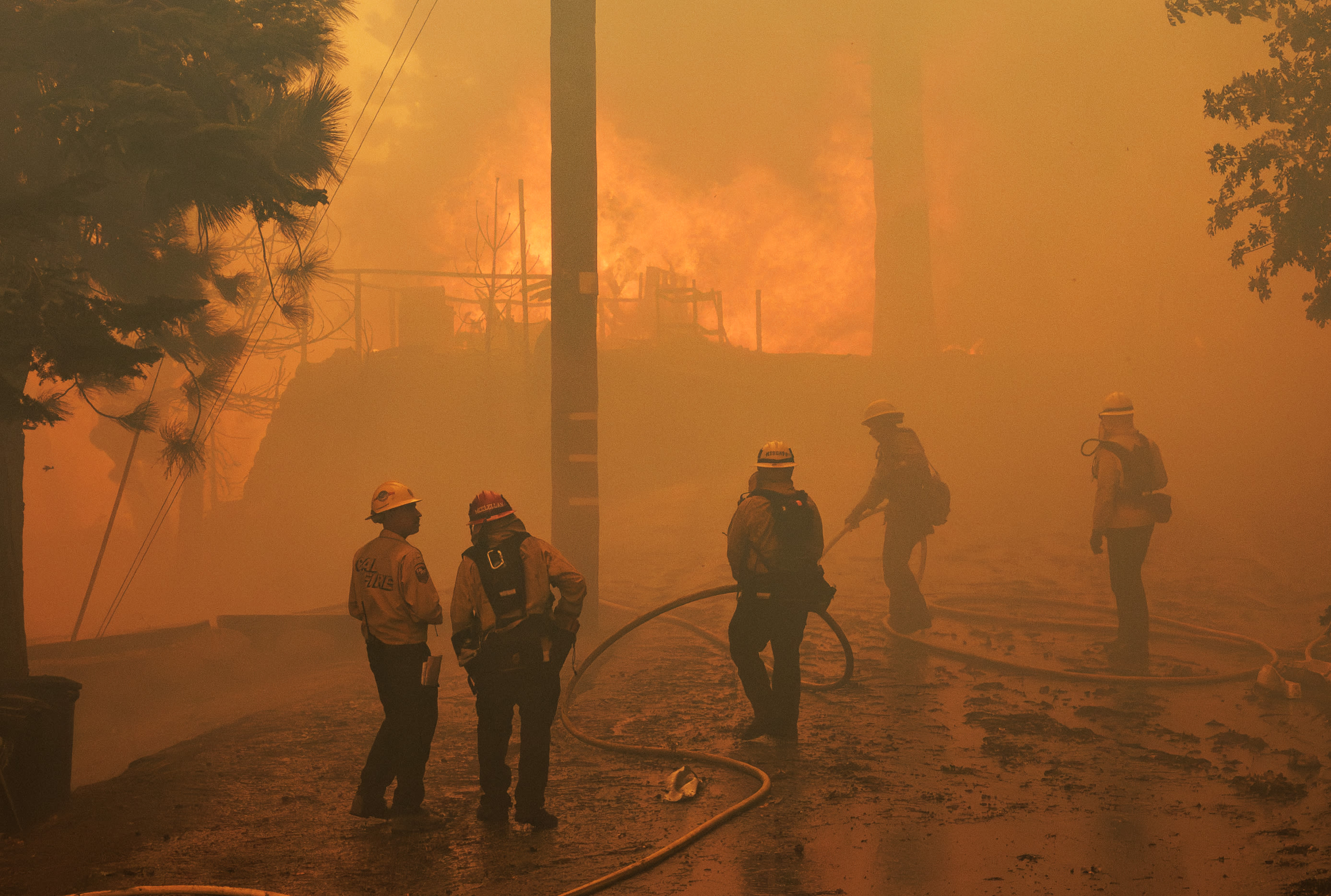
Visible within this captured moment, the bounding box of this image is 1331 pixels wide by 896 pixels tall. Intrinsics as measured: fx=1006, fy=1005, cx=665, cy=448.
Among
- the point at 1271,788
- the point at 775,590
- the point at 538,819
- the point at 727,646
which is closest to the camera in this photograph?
the point at 538,819

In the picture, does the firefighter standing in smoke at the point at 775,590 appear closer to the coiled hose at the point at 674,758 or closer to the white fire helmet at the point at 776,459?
the white fire helmet at the point at 776,459

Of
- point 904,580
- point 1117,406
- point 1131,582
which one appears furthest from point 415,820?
point 1117,406

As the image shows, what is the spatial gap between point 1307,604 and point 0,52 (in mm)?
12233

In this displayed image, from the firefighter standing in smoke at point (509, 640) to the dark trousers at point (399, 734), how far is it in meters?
0.29

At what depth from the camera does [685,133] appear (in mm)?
33781

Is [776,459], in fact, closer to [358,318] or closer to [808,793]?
[808,793]

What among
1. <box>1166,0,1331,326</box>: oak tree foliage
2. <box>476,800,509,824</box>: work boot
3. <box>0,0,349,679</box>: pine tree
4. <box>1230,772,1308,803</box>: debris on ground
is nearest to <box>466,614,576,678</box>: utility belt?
<box>476,800,509,824</box>: work boot

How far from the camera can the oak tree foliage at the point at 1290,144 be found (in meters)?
7.55

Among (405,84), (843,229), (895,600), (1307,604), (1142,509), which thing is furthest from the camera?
(405,84)

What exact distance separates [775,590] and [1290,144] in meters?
5.63

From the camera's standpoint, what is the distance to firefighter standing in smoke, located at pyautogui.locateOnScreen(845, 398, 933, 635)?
9391 millimetres

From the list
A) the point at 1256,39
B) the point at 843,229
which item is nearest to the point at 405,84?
the point at 843,229

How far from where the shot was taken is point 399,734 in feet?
16.1

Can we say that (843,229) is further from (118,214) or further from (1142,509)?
(118,214)
